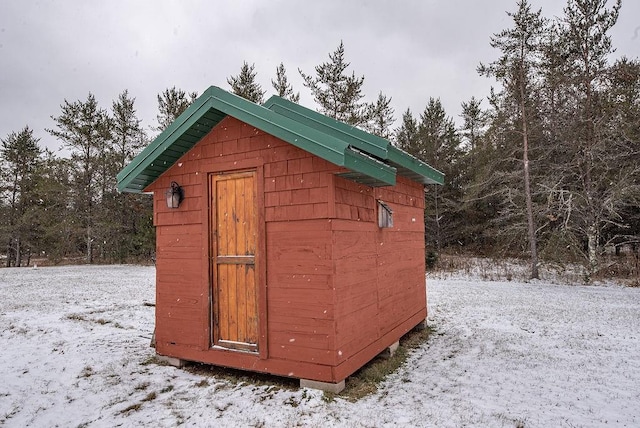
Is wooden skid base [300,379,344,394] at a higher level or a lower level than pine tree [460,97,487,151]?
lower

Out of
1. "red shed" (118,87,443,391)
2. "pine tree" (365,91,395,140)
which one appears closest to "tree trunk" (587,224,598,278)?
"red shed" (118,87,443,391)

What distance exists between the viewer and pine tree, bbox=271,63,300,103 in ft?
70.0

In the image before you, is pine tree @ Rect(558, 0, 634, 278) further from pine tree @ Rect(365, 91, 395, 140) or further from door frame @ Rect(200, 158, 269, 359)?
door frame @ Rect(200, 158, 269, 359)

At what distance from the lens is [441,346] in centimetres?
602

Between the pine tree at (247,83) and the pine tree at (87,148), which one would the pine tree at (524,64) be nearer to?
the pine tree at (247,83)

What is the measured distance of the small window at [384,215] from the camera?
17.0 feet

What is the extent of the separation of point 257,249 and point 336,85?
17.8m

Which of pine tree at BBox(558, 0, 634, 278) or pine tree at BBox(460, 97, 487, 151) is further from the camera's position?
pine tree at BBox(460, 97, 487, 151)

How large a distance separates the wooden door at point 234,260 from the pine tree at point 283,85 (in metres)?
17.6

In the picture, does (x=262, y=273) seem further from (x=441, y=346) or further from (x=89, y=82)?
(x=89, y=82)

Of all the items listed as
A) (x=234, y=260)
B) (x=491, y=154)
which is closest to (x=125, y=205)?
(x=491, y=154)

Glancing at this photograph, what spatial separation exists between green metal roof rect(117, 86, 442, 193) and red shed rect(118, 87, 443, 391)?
15 mm

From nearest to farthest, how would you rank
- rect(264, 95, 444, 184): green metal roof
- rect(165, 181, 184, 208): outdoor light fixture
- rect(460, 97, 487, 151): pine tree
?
rect(264, 95, 444, 184): green metal roof < rect(165, 181, 184, 208): outdoor light fixture < rect(460, 97, 487, 151): pine tree

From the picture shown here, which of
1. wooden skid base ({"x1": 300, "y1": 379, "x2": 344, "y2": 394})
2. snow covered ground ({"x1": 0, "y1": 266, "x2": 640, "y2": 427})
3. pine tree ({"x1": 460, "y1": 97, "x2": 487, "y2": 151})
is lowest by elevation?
snow covered ground ({"x1": 0, "y1": 266, "x2": 640, "y2": 427})
